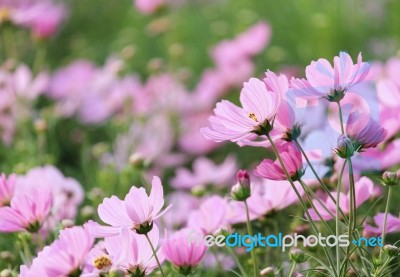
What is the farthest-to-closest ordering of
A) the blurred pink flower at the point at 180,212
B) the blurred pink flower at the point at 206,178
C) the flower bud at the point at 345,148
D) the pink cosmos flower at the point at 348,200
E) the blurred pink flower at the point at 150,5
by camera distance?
the blurred pink flower at the point at 150,5 < the blurred pink flower at the point at 206,178 < the blurred pink flower at the point at 180,212 < the pink cosmos flower at the point at 348,200 < the flower bud at the point at 345,148

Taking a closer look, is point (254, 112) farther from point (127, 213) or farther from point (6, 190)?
point (6, 190)

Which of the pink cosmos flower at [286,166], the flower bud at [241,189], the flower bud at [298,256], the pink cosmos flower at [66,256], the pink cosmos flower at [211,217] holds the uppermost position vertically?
the pink cosmos flower at [286,166]

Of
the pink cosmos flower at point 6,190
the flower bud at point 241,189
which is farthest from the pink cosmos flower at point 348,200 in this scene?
the pink cosmos flower at point 6,190

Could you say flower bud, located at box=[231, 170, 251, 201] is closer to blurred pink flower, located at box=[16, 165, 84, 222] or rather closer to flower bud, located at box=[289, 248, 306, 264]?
flower bud, located at box=[289, 248, 306, 264]

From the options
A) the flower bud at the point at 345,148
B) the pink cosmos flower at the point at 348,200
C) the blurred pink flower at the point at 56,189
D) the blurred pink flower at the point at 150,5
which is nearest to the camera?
the flower bud at the point at 345,148

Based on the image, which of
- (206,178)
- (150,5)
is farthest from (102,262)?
(150,5)

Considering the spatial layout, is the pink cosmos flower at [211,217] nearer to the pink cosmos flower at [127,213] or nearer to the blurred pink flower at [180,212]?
the pink cosmos flower at [127,213]
